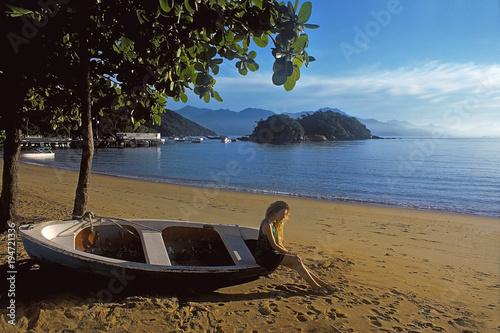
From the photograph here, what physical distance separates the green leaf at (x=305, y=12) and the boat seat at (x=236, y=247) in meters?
3.37

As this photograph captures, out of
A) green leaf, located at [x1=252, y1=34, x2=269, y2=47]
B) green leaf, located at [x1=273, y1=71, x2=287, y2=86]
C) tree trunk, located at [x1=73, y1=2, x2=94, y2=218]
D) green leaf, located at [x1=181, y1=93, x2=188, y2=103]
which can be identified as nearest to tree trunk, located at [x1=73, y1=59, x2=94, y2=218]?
tree trunk, located at [x1=73, y1=2, x2=94, y2=218]

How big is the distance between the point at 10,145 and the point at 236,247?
16.1ft

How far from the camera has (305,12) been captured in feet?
8.75

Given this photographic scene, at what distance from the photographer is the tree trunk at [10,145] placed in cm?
616

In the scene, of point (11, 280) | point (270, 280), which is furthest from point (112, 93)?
point (270, 280)

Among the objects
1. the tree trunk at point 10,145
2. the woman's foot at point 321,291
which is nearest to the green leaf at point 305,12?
the woman's foot at point 321,291

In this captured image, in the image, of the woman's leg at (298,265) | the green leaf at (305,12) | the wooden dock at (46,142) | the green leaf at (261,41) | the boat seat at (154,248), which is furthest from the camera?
the wooden dock at (46,142)

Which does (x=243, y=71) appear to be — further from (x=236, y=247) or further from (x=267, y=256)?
(x=236, y=247)

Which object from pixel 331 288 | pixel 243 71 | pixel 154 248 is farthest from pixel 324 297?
pixel 243 71

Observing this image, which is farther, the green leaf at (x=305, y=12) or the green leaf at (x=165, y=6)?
the green leaf at (x=165, y=6)

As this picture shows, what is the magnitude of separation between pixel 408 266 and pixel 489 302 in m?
1.74

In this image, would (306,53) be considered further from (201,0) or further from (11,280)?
(11,280)

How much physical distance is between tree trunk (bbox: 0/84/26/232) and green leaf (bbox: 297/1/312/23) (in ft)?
19.1

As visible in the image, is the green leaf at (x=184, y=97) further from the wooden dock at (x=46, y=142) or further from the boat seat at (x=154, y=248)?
the wooden dock at (x=46, y=142)
